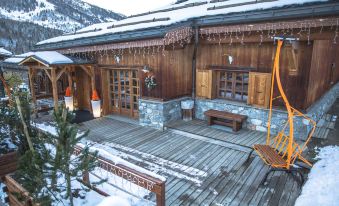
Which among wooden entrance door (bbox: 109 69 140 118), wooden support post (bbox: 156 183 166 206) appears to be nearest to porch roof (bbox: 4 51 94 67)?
A: wooden entrance door (bbox: 109 69 140 118)

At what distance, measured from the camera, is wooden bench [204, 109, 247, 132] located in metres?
7.66

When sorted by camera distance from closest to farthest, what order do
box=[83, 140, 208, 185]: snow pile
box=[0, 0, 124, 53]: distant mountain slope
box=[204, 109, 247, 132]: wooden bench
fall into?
box=[83, 140, 208, 185]: snow pile < box=[204, 109, 247, 132]: wooden bench < box=[0, 0, 124, 53]: distant mountain slope

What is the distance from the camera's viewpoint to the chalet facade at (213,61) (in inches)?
252

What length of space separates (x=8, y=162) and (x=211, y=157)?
489 centimetres

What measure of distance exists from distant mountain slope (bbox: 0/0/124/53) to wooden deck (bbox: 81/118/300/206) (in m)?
21.3

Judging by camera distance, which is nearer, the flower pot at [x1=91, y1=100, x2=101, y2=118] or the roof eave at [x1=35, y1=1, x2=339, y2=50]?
the roof eave at [x1=35, y1=1, x2=339, y2=50]

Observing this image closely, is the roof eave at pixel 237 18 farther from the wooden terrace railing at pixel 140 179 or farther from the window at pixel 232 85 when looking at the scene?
the wooden terrace railing at pixel 140 179

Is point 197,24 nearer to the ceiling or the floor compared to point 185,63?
nearer to the ceiling

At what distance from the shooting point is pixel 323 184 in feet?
14.8

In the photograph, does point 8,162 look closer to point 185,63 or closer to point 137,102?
point 137,102

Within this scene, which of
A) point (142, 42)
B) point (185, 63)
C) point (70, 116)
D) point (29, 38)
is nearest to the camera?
point (70, 116)

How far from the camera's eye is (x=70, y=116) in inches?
145

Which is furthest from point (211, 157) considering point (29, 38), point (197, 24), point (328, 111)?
point (29, 38)

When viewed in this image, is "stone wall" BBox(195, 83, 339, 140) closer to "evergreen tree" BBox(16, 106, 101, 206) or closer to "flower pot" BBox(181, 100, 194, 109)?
"flower pot" BBox(181, 100, 194, 109)
